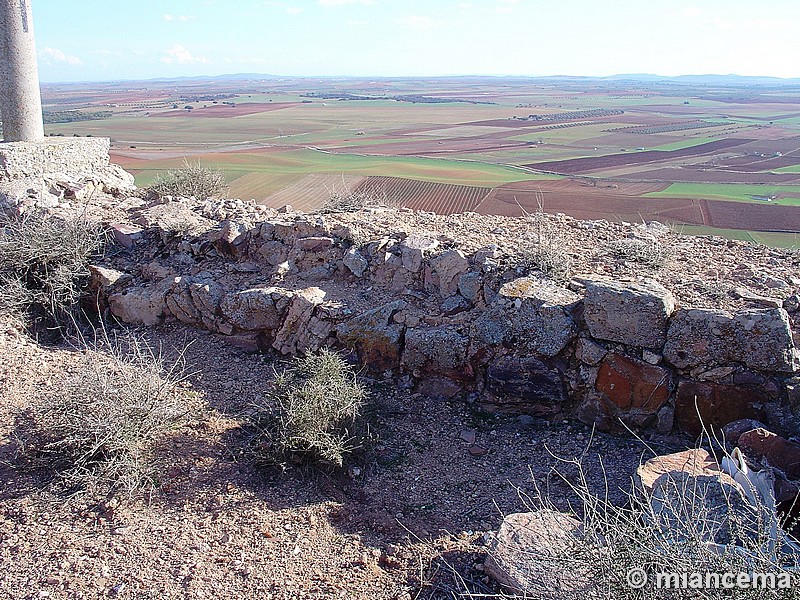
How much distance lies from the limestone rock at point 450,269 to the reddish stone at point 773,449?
301 cm

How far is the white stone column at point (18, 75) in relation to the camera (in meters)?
9.25

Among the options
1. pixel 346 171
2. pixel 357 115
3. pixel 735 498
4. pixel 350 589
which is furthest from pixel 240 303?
pixel 357 115

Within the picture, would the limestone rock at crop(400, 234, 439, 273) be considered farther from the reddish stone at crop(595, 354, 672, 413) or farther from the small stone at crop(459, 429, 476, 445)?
the reddish stone at crop(595, 354, 672, 413)

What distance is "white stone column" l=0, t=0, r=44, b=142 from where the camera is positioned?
9.25 meters

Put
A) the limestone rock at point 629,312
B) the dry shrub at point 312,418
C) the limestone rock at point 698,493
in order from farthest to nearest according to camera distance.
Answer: the limestone rock at point 629,312 < the dry shrub at point 312,418 < the limestone rock at point 698,493

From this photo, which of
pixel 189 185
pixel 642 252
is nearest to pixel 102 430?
pixel 642 252

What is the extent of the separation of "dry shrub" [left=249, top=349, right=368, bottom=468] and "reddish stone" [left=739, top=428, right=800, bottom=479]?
9.94 ft

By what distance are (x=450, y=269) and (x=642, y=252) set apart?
6.88 feet

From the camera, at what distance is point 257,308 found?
6.77 metres

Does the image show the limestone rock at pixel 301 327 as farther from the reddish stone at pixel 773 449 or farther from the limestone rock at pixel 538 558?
the reddish stone at pixel 773 449

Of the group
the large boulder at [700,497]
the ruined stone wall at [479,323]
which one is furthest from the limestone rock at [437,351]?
the large boulder at [700,497]

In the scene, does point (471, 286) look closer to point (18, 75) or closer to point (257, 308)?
point (257, 308)

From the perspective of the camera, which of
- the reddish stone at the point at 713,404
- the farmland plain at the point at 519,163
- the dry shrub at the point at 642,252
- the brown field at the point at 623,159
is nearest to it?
the reddish stone at the point at 713,404

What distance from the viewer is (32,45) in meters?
9.55
